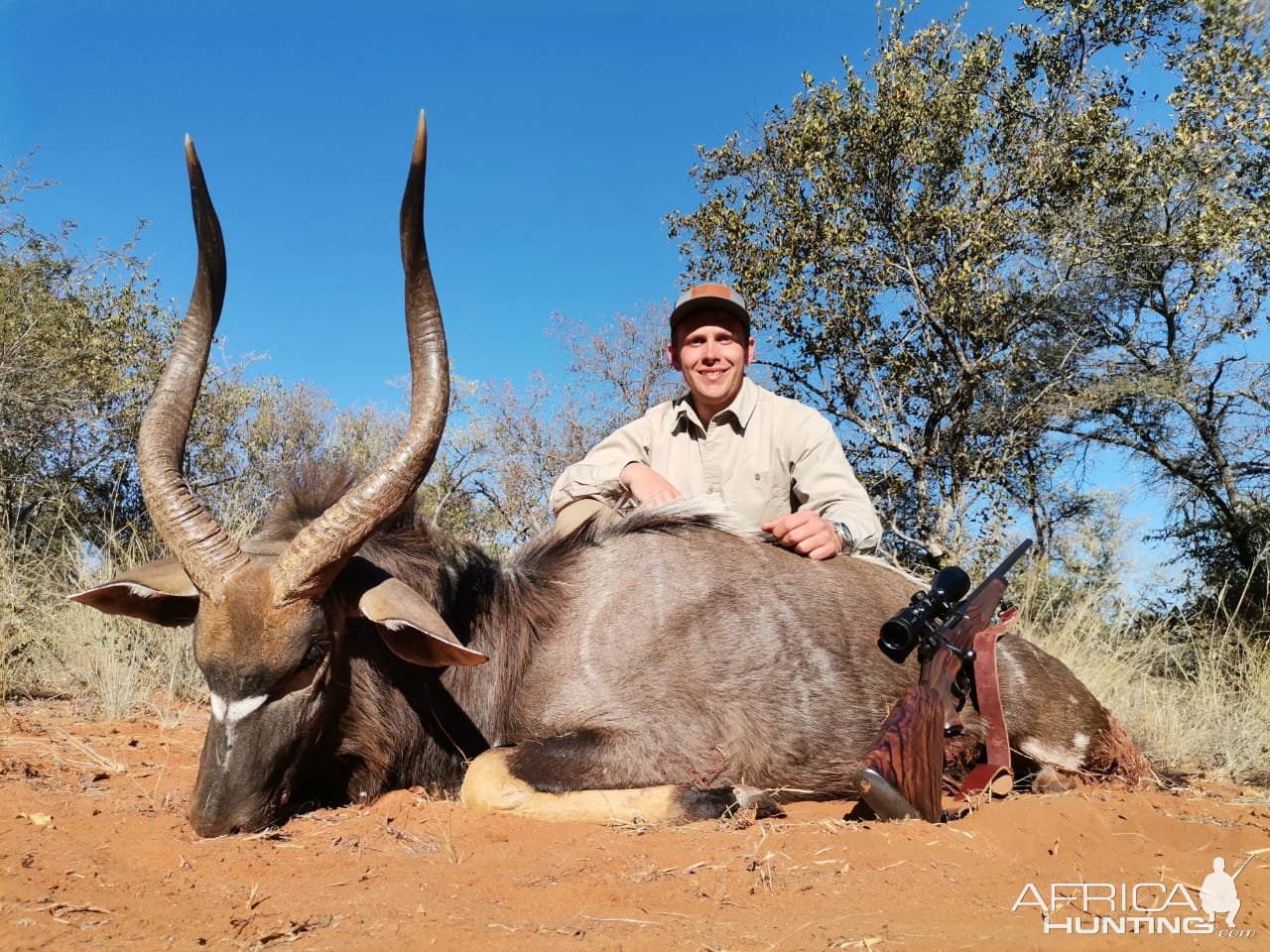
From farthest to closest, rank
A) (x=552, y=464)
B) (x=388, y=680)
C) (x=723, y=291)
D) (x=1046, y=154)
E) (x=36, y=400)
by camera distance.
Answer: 1. (x=552, y=464)
2. (x=1046, y=154)
3. (x=36, y=400)
4. (x=723, y=291)
5. (x=388, y=680)

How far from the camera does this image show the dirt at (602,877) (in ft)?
6.93

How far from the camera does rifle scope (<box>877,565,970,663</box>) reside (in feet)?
10.7

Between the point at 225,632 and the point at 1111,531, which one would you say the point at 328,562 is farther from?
the point at 1111,531

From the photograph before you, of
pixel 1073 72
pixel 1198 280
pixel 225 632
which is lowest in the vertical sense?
pixel 225 632

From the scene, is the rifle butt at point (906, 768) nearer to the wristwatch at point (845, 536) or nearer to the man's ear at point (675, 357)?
the wristwatch at point (845, 536)

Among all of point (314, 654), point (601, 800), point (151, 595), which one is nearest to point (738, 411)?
point (601, 800)

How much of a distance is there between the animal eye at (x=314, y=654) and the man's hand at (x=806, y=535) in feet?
6.49

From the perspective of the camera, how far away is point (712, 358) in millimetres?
5176

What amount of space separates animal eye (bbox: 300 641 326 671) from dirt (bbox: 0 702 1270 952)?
1.74 ft

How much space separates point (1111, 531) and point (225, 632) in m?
9.54

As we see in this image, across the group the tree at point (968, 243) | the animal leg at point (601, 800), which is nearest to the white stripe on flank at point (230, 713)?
the animal leg at point (601, 800)

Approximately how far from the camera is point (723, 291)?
5.14 meters

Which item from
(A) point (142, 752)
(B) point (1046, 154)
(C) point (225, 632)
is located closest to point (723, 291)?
(C) point (225, 632)

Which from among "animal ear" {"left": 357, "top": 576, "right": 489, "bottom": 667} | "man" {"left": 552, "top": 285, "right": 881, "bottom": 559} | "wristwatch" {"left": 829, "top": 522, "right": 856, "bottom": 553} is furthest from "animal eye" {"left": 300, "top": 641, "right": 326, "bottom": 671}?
"wristwatch" {"left": 829, "top": 522, "right": 856, "bottom": 553}
